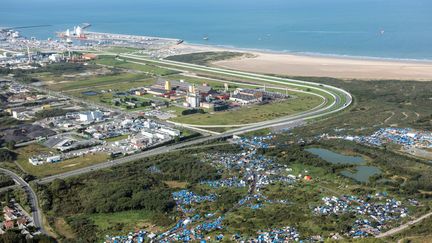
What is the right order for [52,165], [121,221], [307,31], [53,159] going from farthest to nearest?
[307,31], [53,159], [52,165], [121,221]

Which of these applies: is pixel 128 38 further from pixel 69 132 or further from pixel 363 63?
pixel 69 132

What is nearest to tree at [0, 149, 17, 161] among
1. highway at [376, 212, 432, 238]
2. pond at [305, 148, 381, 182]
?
pond at [305, 148, 381, 182]

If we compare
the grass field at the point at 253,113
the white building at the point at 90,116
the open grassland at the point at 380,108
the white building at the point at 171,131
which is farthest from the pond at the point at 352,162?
the white building at the point at 90,116

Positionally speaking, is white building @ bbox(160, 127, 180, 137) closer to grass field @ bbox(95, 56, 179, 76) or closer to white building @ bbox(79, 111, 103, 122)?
white building @ bbox(79, 111, 103, 122)

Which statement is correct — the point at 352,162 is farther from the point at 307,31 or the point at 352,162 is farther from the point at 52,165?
the point at 307,31

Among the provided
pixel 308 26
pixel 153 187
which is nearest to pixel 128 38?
pixel 308 26

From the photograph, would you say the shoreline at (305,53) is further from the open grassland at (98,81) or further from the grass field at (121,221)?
the grass field at (121,221)

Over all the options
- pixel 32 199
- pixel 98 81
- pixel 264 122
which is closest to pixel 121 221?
pixel 32 199
